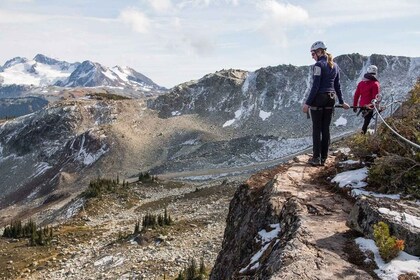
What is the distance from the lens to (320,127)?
459 inches

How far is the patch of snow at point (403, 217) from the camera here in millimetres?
6421

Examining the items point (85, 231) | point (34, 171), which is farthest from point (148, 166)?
point (85, 231)

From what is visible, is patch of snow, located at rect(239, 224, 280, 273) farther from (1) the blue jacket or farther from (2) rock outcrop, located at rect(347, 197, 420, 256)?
(1) the blue jacket

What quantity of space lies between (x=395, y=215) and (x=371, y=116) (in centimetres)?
810

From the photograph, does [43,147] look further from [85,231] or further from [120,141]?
[85,231]

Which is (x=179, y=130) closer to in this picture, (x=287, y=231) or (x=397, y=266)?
(x=287, y=231)

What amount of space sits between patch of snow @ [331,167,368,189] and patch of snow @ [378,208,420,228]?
225 cm

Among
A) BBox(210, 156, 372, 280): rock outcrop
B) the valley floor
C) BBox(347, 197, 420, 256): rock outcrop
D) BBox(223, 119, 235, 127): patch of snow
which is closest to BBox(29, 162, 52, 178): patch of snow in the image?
BBox(223, 119, 235, 127): patch of snow

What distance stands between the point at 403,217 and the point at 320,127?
5.36 meters

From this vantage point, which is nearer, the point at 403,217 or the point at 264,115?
the point at 403,217

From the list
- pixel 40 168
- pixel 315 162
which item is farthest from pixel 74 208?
pixel 40 168

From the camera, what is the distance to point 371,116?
46.0 ft

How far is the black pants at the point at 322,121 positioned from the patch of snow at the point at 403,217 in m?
4.99

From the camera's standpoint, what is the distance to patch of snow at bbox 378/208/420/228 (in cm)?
642
